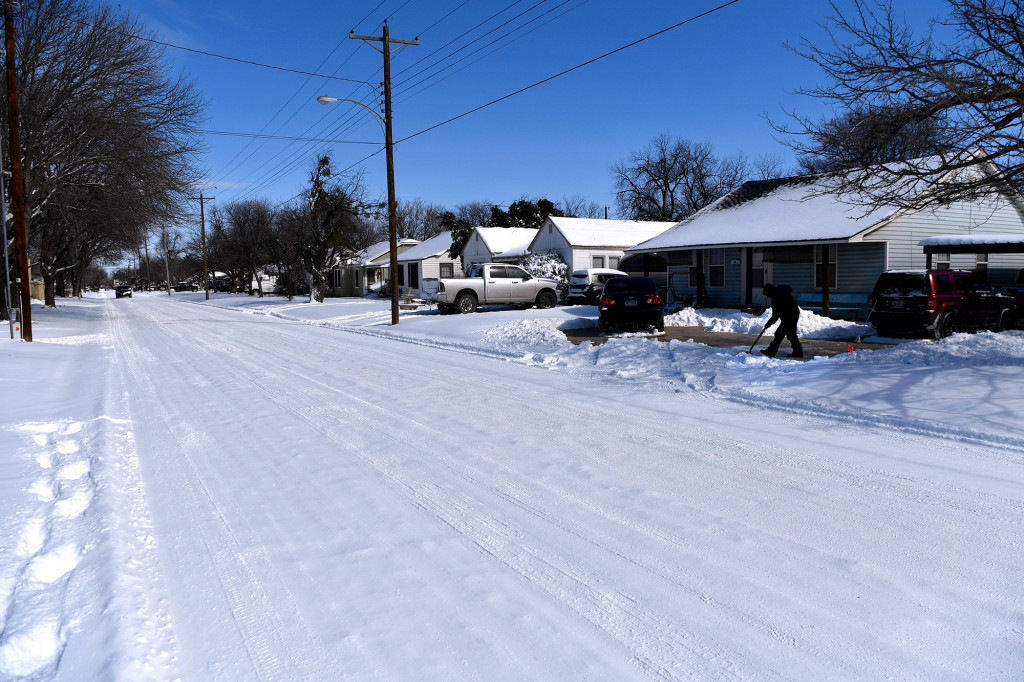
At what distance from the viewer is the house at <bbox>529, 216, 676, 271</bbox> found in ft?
128

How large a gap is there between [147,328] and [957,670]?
93.7 ft

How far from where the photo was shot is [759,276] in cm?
2603

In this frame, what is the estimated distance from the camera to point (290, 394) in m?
10.9

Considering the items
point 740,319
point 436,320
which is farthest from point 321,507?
point 436,320

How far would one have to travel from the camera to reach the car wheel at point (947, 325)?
15742 mm

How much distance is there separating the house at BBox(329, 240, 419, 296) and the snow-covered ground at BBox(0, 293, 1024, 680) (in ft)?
165

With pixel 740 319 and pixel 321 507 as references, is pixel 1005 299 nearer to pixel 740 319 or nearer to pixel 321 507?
pixel 740 319

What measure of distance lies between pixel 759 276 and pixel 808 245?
3.05m

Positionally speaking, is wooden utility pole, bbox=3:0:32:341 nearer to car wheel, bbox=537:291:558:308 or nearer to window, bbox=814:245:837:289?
car wheel, bbox=537:291:558:308

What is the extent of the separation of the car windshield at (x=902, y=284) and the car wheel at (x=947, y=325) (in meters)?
0.85

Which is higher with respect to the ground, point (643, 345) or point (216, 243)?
point (216, 243)

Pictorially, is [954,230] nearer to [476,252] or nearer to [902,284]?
[902,284]

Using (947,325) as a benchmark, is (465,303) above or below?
above

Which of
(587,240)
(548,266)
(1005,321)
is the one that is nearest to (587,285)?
(548,266)
